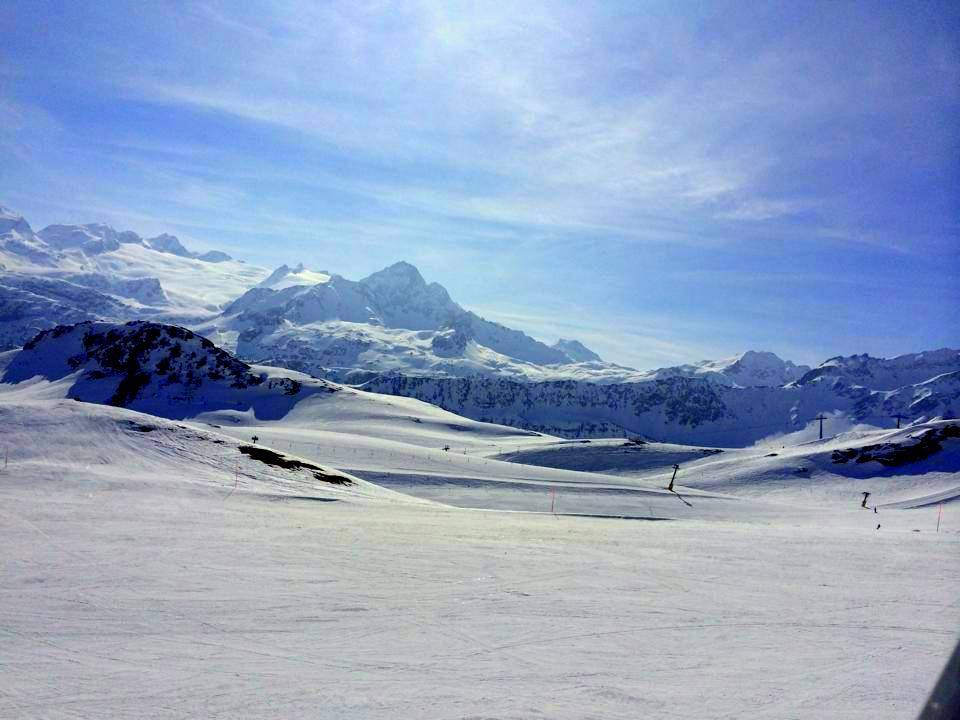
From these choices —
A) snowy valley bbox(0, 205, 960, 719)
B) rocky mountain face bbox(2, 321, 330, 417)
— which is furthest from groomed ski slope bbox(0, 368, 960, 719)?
rocky mountain face bbox(2, 321, 330, 417)

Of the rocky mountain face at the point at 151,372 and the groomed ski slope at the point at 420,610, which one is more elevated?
the rocky mountain face at the point at 151,372

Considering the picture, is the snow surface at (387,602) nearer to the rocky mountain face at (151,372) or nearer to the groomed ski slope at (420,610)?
the groomed ski slope at (420,610)

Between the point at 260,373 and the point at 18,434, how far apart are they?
127 meters

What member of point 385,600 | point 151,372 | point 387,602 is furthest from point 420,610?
point 151,372

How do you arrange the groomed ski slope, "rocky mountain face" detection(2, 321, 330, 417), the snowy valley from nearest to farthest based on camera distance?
the groomed ski slope → the snowy valley → "rocky mountain face" detection(2, 321, 330, 417)

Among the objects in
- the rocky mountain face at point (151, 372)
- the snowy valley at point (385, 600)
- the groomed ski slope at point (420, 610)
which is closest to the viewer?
the groomed ski slope at point (420, 610)

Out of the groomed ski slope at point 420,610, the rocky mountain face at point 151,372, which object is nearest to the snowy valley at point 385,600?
the groomed ski slope at point 420,610

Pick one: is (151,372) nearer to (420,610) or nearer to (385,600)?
(385,600)

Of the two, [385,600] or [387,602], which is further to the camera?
[385,600]

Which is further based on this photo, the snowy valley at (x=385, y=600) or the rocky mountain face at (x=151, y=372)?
the rocky mountain face at (x=151, y=372)

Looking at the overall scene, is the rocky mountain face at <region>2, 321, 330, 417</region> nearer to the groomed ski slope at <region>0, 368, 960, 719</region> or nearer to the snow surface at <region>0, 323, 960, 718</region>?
the snow surface at <region>0, 323, 960, 718</region>

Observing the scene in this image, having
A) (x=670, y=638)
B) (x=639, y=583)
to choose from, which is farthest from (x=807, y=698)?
(x=639, y=583)

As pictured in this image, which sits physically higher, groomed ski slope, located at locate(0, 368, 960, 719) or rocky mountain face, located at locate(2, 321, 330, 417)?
rocky mountain face, located at locate(2, 321, 330, 417)

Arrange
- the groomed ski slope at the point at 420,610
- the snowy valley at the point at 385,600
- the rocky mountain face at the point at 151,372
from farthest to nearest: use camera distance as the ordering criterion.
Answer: the rocky mountain face at the point at 151,372 → the snowy valley at the point at 385,600 → the groomed ski slope at the point at 420,610
